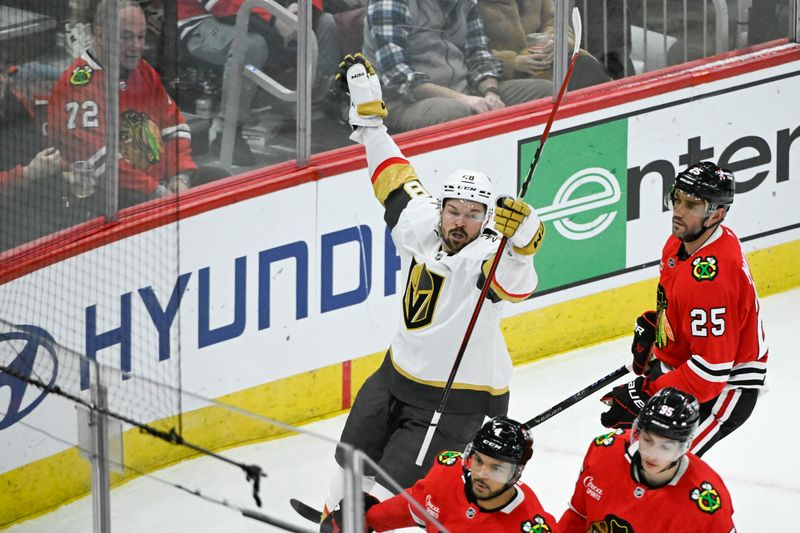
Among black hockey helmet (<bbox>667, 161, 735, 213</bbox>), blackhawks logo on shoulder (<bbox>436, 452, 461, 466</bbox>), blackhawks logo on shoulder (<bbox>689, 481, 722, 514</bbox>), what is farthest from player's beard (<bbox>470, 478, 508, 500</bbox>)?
black hockey helmet (<bbox>667, 161, 735, 213</bbox>)

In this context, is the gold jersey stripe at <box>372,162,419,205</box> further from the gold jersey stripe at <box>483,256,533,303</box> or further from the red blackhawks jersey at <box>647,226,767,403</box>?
the red blackhawks jersey at <box>647,226,767,403</box>

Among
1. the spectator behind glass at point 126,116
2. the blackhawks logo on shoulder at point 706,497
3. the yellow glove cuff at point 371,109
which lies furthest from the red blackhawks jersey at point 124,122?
the blackhawks logo on shoulder at point 706,497

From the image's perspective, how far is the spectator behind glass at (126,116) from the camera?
4.88 meters

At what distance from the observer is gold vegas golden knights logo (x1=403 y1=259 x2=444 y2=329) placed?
14.2 feet

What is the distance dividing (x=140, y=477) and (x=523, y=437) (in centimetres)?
99

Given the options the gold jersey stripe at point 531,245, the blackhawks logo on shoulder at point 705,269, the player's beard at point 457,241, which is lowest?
the blackhawks logo on shoulder at point 705,269

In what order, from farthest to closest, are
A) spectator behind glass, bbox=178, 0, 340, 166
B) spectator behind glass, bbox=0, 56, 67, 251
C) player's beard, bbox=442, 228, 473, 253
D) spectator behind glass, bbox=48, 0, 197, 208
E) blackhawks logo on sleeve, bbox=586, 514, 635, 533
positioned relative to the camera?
spectator behind glass, bbox=178, 0, 340, 166
spectator behind glass, bbox=48, 0, 197, 208
spectator behind glass, bbox=0, 56, 67, 251
player's beard, bbox=442, 228, 473, 253
blackhawks logo on sleeve, bbox=586, 514, 635, 533

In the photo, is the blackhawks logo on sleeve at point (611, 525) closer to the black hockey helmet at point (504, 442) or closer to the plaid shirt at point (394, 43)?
the black hockey helmet at point (504, 442)

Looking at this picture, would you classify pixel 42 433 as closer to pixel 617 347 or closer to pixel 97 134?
pixel 97 134

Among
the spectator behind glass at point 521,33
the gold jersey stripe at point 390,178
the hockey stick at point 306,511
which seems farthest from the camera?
the spectator behind glass at point 521,33

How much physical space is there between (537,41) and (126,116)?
1922mm

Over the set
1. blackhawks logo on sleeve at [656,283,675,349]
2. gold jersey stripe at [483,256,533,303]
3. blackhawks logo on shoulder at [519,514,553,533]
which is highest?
gold jersey stripe at [483,256,533,303]

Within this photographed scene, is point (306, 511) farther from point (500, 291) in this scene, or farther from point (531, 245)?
point (531, 245)

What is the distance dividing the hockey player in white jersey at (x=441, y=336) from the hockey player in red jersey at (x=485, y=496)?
54 centimetres
